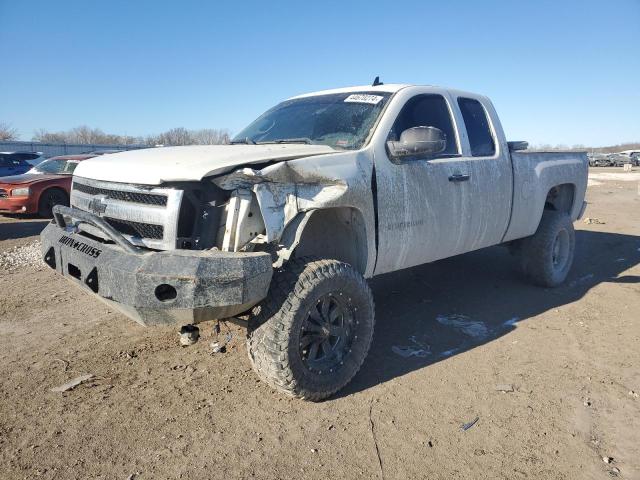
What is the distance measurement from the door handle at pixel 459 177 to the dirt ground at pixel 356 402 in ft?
4.47

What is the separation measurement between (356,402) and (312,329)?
0.57 metres

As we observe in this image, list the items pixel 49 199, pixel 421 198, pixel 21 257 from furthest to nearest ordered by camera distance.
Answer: pixel 49 199 → pixel 21 257 → pixel 421 198

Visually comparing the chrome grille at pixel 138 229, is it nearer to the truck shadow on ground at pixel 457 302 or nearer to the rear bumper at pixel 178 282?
the rear bumper at pixel 178 282

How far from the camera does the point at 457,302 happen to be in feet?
16.9

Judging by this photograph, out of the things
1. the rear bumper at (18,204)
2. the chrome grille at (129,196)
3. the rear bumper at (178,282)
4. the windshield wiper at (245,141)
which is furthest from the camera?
the rear bumper at (18,204)

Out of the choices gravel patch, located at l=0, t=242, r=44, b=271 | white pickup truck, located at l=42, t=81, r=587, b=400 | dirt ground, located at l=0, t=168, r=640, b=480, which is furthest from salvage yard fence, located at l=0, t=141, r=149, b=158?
white pickup truck, located at l=42, t=81, r=587, b=400

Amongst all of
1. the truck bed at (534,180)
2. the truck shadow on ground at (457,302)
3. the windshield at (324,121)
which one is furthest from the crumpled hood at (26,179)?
the truck bed at (534,180)

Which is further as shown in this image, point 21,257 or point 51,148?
point 51,148

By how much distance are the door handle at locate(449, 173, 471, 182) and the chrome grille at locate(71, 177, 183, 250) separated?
2.27 m

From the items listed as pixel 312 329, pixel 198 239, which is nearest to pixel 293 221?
pixel 198 239

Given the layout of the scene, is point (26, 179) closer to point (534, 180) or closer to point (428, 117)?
point (428, 117)

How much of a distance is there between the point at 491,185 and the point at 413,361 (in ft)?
5.99

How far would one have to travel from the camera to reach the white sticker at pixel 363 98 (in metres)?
3.76

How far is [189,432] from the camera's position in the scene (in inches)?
108
